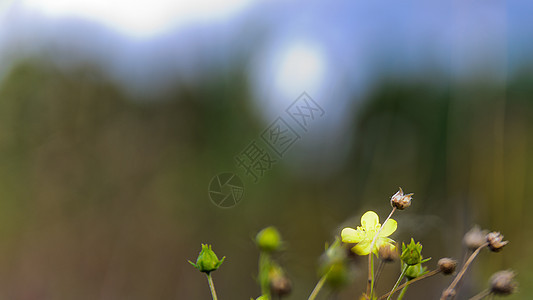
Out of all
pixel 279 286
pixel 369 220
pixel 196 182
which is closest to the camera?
pixel 279 286

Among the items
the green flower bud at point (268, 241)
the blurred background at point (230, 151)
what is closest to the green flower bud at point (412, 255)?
the green flower bud at point (268, 241)

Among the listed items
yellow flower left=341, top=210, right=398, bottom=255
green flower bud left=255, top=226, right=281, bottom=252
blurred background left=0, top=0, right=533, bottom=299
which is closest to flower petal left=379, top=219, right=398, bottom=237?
yellow flower left=341, top=210, right=398, bottom=255

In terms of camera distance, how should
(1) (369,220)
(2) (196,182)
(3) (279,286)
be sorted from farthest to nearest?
(2) (196,182)
(1) (369,220)
(3) (279,286)

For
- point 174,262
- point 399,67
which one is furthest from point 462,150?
point 174,262

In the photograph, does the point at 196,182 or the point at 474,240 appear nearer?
the point at 474,240

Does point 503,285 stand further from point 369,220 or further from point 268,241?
point 268,241

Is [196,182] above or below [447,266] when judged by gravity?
below

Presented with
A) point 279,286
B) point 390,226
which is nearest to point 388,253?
point 390,226
